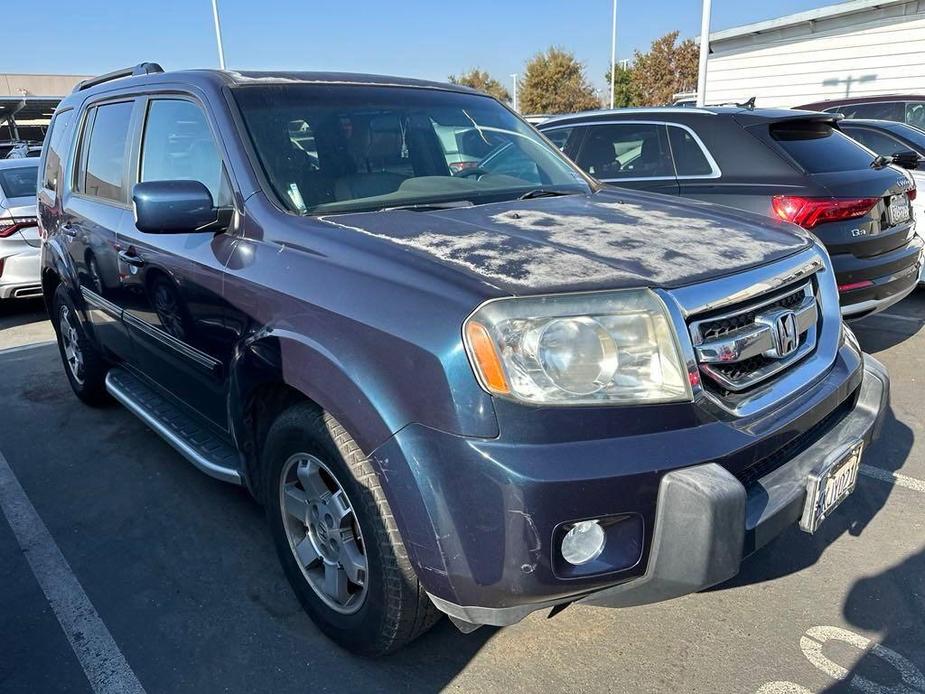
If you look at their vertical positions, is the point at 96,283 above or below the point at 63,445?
above

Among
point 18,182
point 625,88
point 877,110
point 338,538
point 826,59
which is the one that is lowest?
point 338,538

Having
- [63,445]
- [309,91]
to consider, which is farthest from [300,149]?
[63,445]

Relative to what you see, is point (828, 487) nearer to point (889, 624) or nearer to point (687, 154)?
point (889, 624)

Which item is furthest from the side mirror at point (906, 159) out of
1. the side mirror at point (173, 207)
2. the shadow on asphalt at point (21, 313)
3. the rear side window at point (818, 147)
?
the shadow on asphalt at point (21, 313)

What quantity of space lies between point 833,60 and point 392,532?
60.3 feet

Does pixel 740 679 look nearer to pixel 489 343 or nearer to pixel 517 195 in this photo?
pixel 489 343

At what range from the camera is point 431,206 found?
9.09ft

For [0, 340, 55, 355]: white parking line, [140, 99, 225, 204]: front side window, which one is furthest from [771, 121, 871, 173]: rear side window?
[0, 340, 55, 355]: white parking line

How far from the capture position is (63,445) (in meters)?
4.36

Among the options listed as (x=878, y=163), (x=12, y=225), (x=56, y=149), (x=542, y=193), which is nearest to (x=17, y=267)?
(x=12, y=225)

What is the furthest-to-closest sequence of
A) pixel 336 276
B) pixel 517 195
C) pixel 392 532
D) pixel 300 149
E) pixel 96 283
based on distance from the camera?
pixel 96 283 < pixel 517 195 < pixel 300 149 < pixel 336 276 < pixel 392 532

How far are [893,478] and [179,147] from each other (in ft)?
12.1

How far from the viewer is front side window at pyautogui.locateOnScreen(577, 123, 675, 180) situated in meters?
5.37

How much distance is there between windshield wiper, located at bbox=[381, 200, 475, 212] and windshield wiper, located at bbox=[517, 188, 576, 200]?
0.28m
